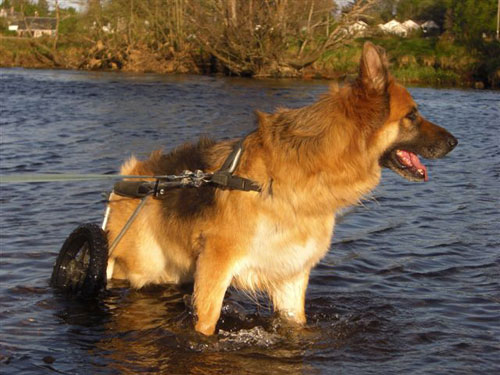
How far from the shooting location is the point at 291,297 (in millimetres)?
6395

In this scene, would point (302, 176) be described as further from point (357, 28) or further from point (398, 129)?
point (357, 28)

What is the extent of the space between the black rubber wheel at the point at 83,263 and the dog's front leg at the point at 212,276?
130cm

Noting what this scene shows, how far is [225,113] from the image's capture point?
2283 centimetres

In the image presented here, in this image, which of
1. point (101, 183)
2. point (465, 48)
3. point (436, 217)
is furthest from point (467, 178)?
point (465, 48)

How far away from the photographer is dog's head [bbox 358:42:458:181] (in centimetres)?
542

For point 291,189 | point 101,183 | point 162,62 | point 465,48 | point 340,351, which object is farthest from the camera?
point 162,62

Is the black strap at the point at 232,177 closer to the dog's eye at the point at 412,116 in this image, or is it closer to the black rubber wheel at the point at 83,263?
the dog's eye at the point at 412,116

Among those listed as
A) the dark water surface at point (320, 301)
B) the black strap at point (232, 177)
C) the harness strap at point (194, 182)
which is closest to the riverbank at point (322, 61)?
the dark water surface at point (320, 301)

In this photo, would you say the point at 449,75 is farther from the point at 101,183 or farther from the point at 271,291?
the point at 271,291

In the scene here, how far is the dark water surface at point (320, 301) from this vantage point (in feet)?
19.5

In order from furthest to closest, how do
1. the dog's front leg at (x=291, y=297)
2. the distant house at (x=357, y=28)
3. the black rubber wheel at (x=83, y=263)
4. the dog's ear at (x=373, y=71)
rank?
the distant house at (x=357, y=28) → the black rubber wheel at (x=83, y=263) → the dog's front leg at (x=291, y=297) → the dog's ear at (x=373, y=71)

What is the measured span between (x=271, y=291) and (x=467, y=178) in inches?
342

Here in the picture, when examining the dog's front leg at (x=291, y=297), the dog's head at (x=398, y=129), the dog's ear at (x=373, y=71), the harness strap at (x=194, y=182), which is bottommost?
the dog's front leg at (x=291, y=297)

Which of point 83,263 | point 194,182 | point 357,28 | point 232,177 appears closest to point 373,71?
point 232,177
